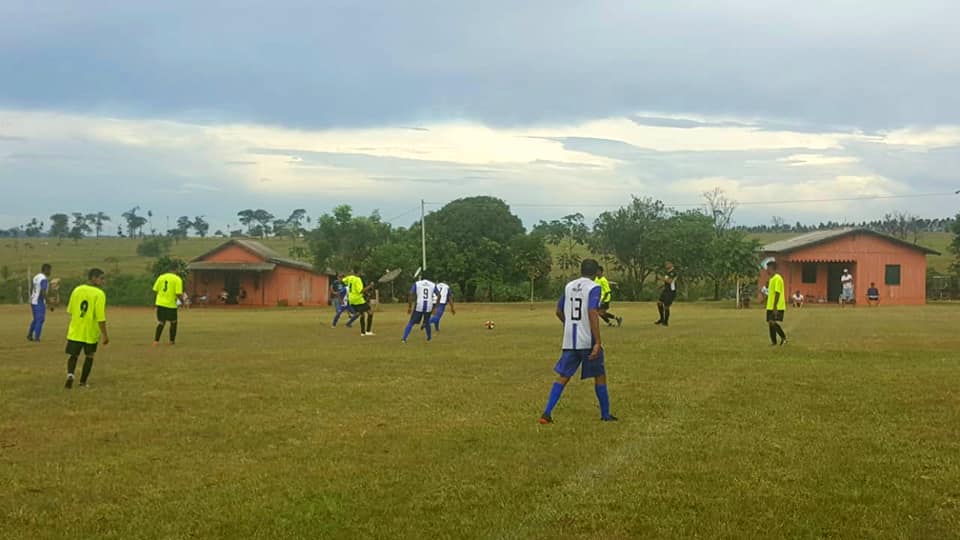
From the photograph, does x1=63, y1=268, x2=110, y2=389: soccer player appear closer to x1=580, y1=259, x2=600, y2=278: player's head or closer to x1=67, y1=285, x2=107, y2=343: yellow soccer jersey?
x1=67, y1=285, x2=107, y2=343: yellow soccer jersey

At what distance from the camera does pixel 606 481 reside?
739 centimetres

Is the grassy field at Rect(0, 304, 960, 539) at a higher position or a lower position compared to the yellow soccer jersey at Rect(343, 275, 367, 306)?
lower

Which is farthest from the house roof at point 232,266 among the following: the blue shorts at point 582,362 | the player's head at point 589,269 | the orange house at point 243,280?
the player's head at point 589,269

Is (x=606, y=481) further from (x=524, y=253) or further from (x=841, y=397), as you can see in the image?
(x=524, y=253)

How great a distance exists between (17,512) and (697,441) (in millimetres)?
5858

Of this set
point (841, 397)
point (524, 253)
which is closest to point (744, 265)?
point (524, 253)

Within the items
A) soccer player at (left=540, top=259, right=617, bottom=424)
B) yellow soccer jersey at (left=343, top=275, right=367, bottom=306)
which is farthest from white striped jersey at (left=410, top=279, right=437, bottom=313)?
soccer player at (left=540, top=259, right=617, bottom=424)

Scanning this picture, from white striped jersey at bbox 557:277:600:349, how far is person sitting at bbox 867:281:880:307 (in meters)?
43.0

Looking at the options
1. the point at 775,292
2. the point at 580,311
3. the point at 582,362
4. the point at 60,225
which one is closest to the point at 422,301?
the point at 775,292

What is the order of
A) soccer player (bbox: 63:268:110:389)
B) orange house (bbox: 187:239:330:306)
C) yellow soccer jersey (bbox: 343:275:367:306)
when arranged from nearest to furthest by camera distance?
1. soccer player (bbox: 63:268:110:389)
2. yellow soccer jersey (bbox: 343:275:367:306)
3. orange house (bbox: 187:239:330:306)

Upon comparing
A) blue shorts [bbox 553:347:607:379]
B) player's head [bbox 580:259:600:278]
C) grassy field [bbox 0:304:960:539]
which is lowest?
grassy field [bbox 0:304:960:539]

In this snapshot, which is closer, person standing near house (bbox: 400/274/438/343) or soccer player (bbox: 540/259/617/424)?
soccer player (bbox: 540/259/617/424)

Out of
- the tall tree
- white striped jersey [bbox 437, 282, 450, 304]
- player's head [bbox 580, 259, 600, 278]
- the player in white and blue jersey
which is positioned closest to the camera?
player's head [bbox 580, 259, 600, 278]

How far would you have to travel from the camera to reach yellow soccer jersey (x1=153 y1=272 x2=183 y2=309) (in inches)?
777
